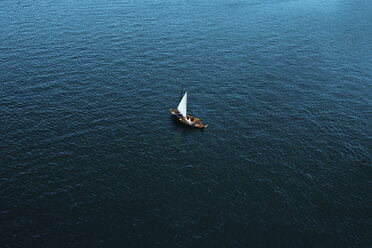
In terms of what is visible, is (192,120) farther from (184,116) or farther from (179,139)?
(179,139)

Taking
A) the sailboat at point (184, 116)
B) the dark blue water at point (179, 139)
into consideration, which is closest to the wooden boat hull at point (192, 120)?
the sailboat at point (184, 116)

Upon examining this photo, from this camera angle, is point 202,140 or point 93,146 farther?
point 202,140

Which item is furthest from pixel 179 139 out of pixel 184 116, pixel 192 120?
pixel 192 120

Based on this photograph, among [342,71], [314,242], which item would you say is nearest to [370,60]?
[342,71]

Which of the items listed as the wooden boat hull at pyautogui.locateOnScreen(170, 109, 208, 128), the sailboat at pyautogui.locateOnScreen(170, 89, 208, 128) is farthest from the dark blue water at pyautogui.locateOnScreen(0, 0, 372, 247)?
the sailboat at pyautogui.locateOnScreen(170, 89, 208, 128)

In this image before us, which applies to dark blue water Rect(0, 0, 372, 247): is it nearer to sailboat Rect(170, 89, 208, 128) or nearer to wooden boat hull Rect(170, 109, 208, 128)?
wooden boat hull Rect(170, 109, 208, 128)

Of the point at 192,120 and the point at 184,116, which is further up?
the point at 184,116

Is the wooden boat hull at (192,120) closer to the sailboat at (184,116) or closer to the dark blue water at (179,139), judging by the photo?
the sailboat at (184,116)

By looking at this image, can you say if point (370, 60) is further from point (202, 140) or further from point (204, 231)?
point (204, 231)
